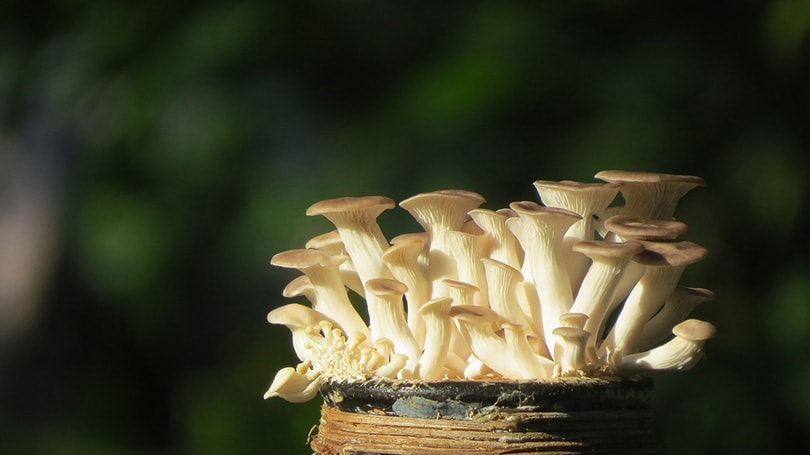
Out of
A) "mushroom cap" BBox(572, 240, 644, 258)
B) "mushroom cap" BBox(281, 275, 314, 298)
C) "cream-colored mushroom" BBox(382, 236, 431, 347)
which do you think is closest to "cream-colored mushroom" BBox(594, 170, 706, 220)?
"mushroom cap" BBox(572, 240, 644, 258)

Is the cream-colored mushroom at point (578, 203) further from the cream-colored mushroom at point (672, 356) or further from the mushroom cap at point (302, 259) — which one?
the mushroom cap at point (302, 259)

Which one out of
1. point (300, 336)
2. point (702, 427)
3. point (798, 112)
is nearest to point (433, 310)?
point (300, 336)

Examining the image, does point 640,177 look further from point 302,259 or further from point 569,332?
point 302,259

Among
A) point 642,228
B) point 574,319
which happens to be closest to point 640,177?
point 642,228

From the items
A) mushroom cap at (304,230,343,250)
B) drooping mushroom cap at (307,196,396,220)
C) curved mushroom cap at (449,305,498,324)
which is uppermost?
drooping mushroom cap at (307,196,396,220)

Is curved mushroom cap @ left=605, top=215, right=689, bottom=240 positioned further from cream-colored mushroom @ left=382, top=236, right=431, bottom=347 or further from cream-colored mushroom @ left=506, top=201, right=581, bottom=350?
cream-colored mushroom @ left=382, top=236, right=431, bottom=347

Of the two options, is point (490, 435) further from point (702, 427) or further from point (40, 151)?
point (40, 151)

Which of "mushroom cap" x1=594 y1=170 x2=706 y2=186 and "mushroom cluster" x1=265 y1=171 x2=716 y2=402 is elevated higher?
"mushroom cap" x1=594 y1=170 x2=706 y2=186
